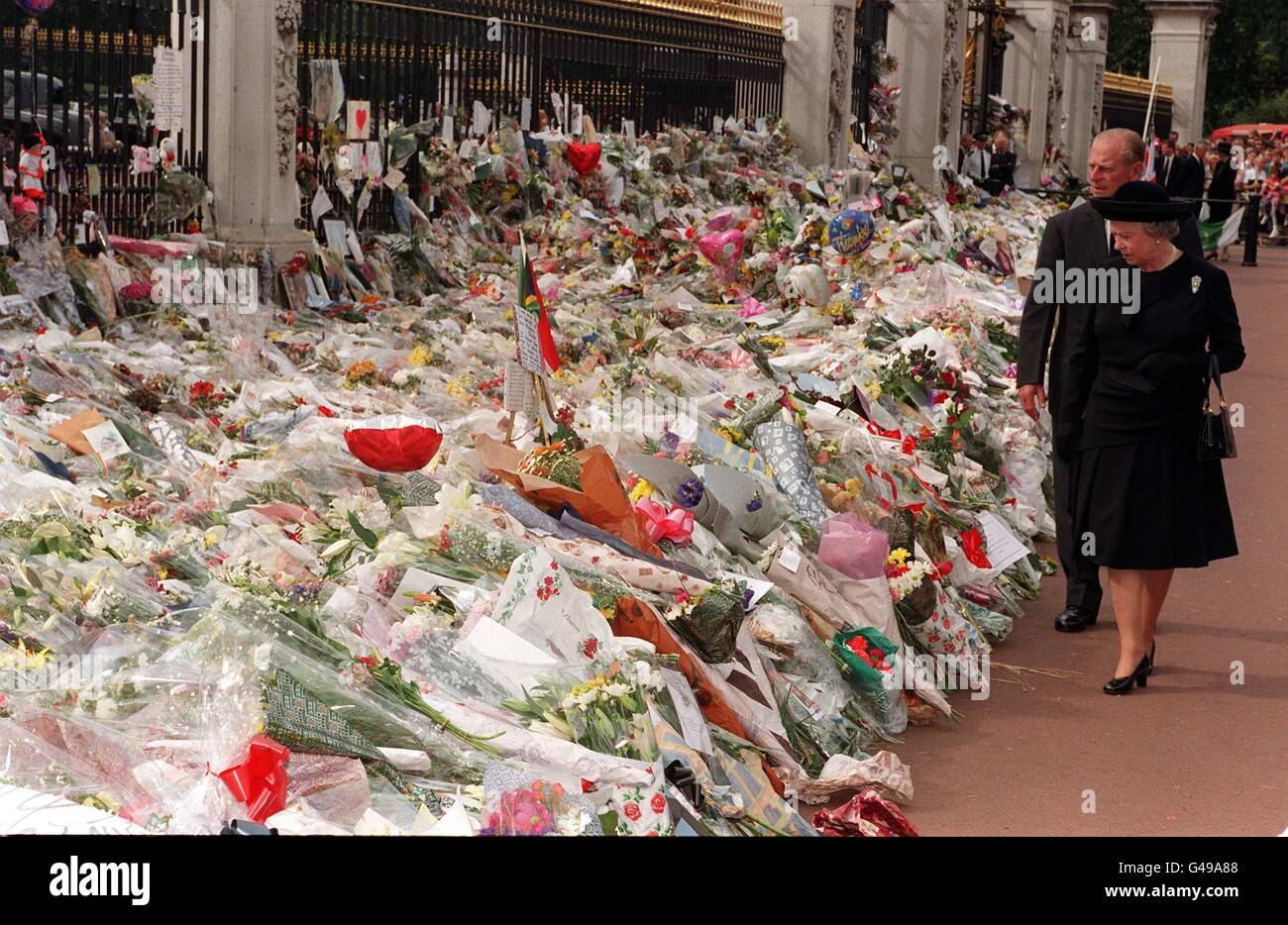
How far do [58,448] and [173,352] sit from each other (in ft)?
6.72

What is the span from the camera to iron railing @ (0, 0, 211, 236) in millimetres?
8688

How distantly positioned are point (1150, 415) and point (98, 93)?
584 cm

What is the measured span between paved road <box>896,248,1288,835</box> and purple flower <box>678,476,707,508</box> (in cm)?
104

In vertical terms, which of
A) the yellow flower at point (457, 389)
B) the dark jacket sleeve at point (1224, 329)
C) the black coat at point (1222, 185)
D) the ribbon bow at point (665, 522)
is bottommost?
the ribbon bow at point (665, 522)

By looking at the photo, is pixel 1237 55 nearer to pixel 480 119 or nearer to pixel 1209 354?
pixel 480 119

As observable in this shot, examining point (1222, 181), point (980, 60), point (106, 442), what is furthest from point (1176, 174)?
point (106, 442)

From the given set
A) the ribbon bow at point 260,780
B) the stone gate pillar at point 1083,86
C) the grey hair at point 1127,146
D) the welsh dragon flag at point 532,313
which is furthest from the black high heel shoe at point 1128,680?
the stone gate pillar at point 1083,86

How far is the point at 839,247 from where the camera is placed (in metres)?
13.0

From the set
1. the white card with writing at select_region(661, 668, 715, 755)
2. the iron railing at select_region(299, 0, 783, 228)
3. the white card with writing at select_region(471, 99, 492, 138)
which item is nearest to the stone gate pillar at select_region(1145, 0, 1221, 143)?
the iron railing at select_region(299, 0, 783, 228)

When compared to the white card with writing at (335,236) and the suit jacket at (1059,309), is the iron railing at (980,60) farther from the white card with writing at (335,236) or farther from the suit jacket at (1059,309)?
the suit jacket at (1059,309)

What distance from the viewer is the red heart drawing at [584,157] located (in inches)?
506

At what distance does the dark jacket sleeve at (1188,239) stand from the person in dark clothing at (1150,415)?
24 centimetres
